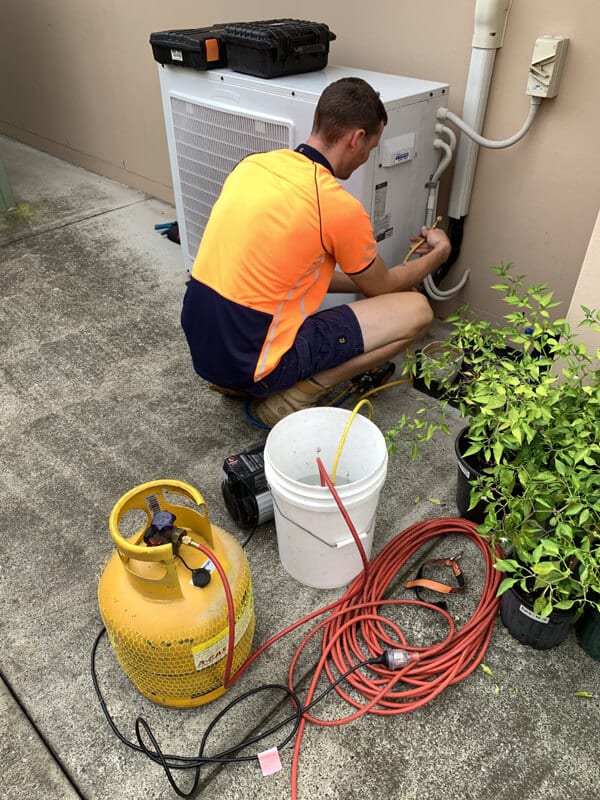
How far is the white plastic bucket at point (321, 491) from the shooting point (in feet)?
5.12

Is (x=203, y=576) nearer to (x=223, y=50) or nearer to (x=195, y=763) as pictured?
(x=195, y=763)

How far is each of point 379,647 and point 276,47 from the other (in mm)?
2187

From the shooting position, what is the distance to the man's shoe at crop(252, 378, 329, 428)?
225 centimetres

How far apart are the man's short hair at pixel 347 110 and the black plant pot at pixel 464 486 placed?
1051 mm

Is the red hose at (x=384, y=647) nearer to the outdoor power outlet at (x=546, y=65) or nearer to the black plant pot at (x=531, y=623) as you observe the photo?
the black plant pot at (x=531, y=623)

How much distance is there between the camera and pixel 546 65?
211cm

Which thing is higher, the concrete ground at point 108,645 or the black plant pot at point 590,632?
→ the black plant pot at point 590,632

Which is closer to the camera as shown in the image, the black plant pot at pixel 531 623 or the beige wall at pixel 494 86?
the black plant pot at pixel 531 623

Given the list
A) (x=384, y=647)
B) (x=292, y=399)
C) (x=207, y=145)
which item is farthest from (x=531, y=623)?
(x=207, y=145)

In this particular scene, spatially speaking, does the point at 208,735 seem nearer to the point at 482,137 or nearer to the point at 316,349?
the point at 316,349

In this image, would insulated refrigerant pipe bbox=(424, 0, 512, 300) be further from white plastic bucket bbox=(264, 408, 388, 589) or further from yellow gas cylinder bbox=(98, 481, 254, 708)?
yellow gas cylinder bbox=(98, 481, 254, 708)

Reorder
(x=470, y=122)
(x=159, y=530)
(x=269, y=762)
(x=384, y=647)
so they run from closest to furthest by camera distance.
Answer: (x=159, y=530) → (x=269, y=762) → (x=384, y=647) → (x=470, y=122)

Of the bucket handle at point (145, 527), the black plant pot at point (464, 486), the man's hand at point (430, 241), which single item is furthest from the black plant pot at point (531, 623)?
the man's hand at point (430, 241)

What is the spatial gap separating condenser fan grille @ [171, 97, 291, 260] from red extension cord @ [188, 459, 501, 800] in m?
1.59
